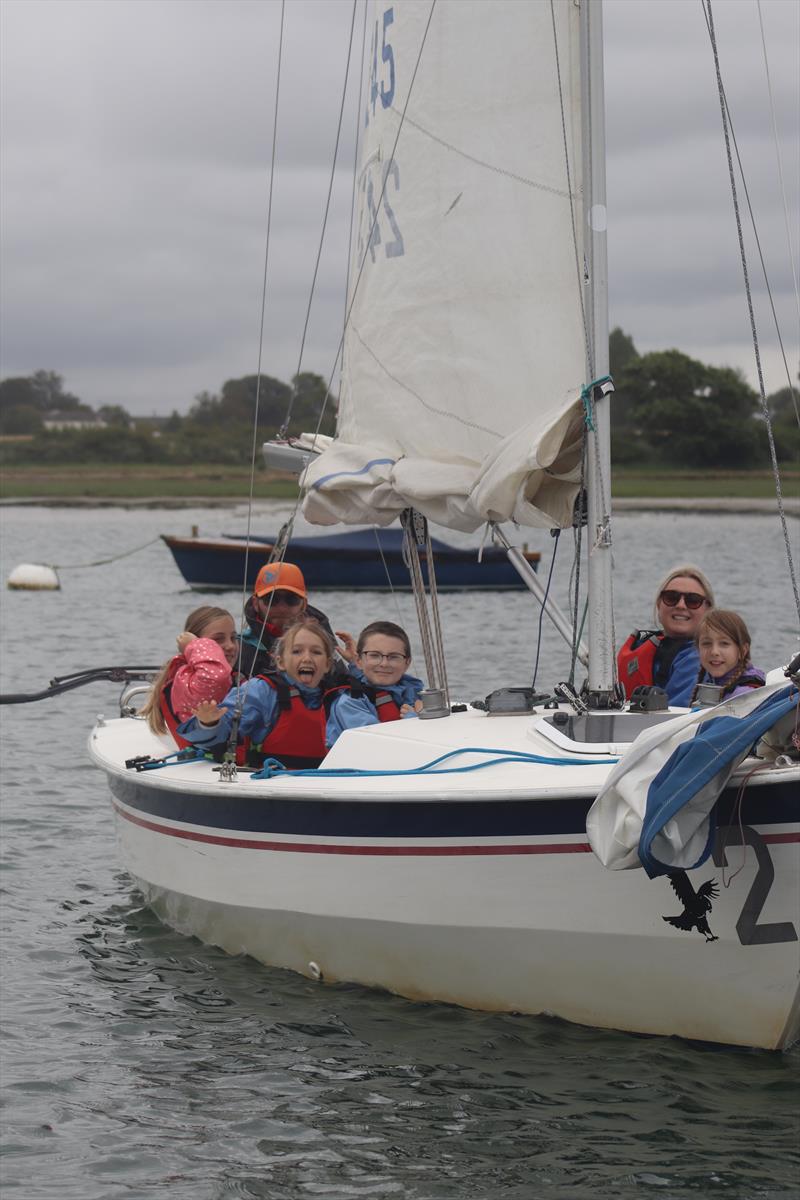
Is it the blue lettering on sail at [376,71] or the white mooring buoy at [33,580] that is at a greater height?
the blue lettering on sail at [376,71]

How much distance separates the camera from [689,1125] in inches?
247

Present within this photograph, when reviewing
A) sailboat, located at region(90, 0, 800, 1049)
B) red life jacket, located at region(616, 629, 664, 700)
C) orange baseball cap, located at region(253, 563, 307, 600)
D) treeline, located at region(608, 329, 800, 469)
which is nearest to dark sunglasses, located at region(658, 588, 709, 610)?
red life jacket, located at region(616, 629, 664, 700)

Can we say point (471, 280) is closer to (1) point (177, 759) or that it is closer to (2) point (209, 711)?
(2) point (209, 711)

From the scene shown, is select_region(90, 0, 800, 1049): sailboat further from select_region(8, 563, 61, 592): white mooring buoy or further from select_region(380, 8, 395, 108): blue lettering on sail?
select_region(8, 563, 61, 592): white mooring buoy

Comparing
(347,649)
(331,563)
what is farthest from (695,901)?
(331,563)

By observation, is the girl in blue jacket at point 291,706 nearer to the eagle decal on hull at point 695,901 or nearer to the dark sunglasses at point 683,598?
the dark sunglasses at point 683,598

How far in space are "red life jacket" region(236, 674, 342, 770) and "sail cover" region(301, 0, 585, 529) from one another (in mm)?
1027

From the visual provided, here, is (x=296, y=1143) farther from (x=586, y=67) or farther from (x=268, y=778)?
(x=586, y=67)

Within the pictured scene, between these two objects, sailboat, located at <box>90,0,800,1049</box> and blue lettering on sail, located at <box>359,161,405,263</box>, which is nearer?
sailboat, located at <box>90,0,800,1049</box>

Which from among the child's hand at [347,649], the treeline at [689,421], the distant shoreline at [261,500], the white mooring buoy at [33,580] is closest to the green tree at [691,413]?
the treeline at [689,421]

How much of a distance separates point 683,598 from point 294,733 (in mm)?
2022

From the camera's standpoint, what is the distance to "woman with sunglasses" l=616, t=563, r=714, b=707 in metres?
8.20

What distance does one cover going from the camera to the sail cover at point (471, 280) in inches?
301

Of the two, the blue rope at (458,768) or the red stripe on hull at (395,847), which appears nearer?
the red stripe on hull at (395,847)
